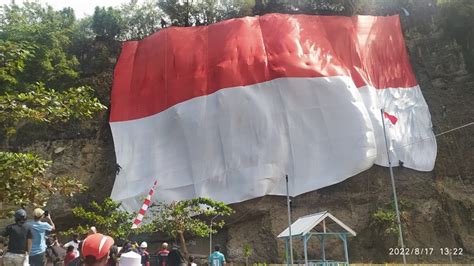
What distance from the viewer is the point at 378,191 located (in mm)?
17562

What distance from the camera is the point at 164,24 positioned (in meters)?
23.1

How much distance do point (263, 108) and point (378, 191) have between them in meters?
5.08

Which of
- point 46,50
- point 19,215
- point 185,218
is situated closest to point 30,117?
point 19,215

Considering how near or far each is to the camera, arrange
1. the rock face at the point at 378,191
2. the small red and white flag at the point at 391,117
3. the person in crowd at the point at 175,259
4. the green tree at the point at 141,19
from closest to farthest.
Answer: the person in crowd at the point at 175,259, the rock face at the point at 378,191, the small red and white flag at the point at 391,117, the green tree at the point at 141,19

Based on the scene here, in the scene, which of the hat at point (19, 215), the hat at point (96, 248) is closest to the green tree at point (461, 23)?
the hat at point (19, 215)

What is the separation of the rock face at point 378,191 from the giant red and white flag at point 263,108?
790 millimetres

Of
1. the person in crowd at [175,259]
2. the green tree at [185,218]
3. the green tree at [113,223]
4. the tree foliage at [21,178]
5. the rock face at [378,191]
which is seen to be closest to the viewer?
the tree foliage at [21,178]

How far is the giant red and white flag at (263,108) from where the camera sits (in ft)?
56.5

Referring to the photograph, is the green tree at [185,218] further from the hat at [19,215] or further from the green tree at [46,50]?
the hat at [19,215]

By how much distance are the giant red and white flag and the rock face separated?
0.79m

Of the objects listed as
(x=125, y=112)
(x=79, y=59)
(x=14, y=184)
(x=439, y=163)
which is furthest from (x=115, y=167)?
(x=14, y=184)

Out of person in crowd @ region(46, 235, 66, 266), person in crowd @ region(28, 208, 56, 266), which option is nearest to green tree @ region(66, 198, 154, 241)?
person in crowd @ region(46, 235, 66, 266)

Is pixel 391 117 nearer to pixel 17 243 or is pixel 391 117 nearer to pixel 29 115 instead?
pixel 17 243

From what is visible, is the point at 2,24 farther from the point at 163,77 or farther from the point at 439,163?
the point at 439,163
